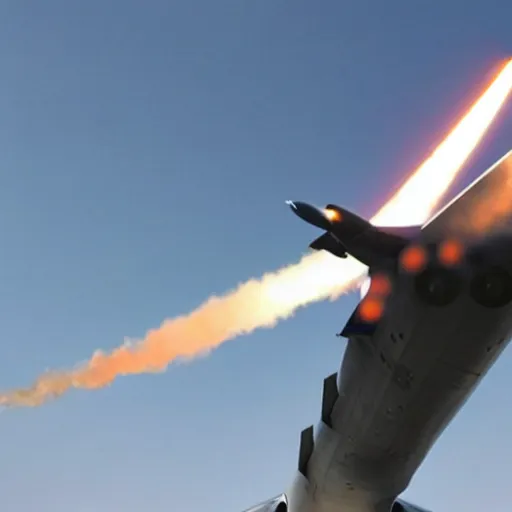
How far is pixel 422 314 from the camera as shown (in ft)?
44.3

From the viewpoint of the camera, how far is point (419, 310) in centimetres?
1352

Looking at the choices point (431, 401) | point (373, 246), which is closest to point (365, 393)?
point (431, 401)

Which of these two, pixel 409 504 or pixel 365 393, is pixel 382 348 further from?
pixel 409 504

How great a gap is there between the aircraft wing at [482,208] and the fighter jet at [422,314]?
0.06 feet

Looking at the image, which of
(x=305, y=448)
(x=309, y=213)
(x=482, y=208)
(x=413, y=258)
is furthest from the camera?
(x=305, y=448)

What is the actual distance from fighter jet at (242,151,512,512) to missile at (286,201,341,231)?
0.07 feet

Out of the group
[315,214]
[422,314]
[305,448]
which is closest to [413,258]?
[422,314]

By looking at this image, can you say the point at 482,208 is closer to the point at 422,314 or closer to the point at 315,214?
the point at 422,314

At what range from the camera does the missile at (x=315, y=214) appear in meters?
13.1

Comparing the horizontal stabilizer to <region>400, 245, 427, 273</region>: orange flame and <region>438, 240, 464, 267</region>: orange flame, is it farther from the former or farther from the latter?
<region>438, 240, 464, 267</region>: orange flame

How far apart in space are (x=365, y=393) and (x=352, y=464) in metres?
3.25

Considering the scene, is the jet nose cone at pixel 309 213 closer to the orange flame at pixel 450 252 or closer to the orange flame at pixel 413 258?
the orange flame at pixel 413 258

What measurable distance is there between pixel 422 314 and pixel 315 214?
2941 mm

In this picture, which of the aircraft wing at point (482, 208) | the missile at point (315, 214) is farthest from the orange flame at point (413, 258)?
the missile at point (315, 214)
